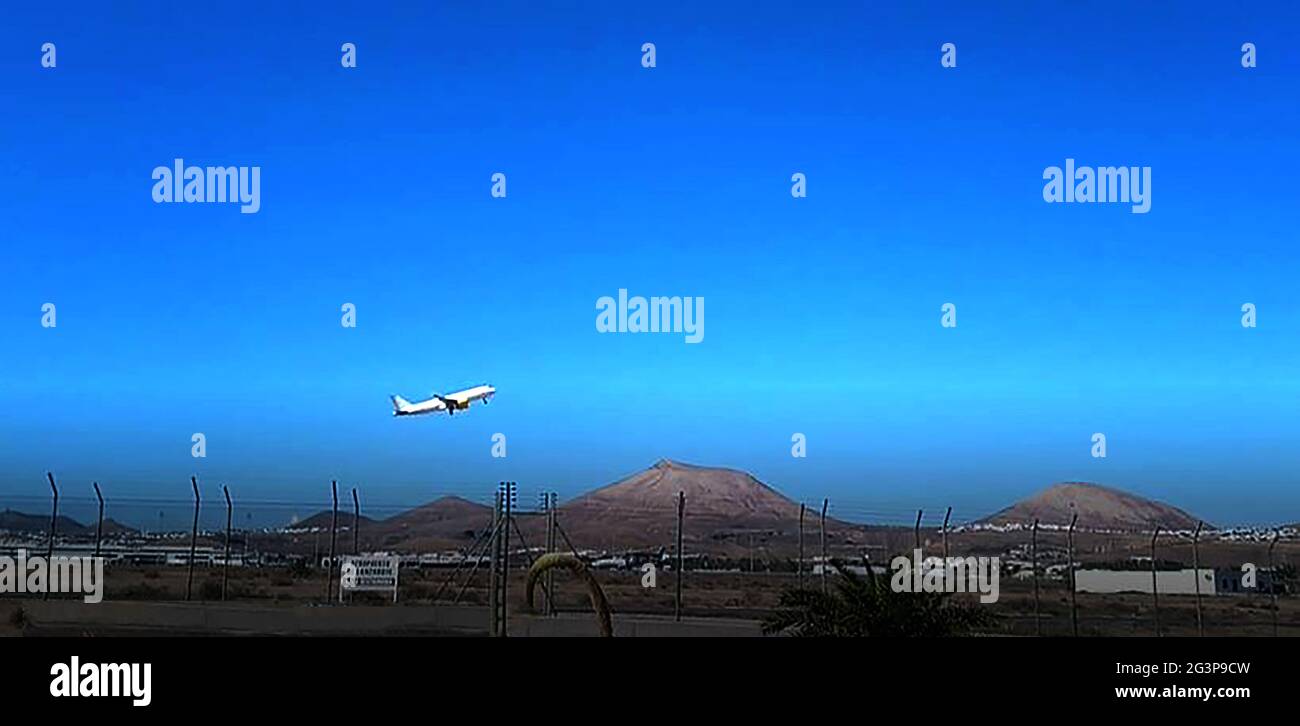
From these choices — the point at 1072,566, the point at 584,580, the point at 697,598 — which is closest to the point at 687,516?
the point at 1072,566

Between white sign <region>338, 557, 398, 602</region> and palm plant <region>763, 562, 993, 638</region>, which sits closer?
palm plant <region>763, 562, 993, 638</region>

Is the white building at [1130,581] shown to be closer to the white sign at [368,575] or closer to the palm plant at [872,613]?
the white sign at [368,575]

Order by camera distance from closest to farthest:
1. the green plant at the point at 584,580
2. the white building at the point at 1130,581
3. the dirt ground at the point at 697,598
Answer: the green plant at the point at 584,580 < the dirt ground at the point at 697,598 < the white building at the point at 1130,581

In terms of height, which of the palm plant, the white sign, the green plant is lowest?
the white sign

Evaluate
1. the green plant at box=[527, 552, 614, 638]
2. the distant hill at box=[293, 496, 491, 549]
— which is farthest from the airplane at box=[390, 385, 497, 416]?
the green plant at box=[527, 552, 614, 638]

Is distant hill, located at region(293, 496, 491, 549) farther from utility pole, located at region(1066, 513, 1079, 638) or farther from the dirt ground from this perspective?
utility pole, located at region(1066, 513, 1079, 638)

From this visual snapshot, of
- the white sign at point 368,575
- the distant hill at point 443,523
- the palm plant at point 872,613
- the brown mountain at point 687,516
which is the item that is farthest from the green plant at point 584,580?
the distant hill at point 443,523
